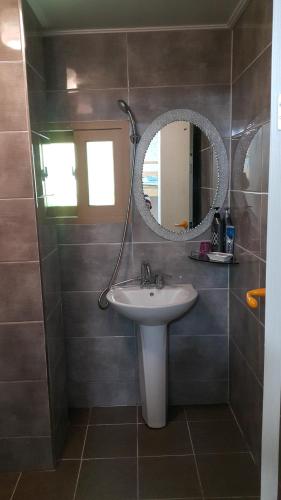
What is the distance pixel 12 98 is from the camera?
1.78 meters

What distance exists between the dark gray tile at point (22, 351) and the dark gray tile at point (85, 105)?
121 cm

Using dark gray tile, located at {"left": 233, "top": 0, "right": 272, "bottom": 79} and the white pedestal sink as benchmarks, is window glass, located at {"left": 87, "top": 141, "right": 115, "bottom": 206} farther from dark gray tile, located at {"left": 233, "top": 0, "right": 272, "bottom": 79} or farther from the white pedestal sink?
dark gray tile, located at {"left": 233, "top": 0, "right": 272, "bottom": 79}

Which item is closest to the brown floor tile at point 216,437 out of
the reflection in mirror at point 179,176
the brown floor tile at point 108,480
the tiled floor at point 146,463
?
the tiled floor at point 146,463

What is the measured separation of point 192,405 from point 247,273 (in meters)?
1.06

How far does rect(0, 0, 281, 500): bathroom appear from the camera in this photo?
1.87 metres

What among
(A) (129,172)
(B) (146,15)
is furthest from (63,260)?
(B) (146,15)

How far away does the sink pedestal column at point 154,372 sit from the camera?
2.26 meters

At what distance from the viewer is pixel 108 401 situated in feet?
8.43

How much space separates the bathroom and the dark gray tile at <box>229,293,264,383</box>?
0.02 m

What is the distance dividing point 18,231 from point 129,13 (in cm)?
126

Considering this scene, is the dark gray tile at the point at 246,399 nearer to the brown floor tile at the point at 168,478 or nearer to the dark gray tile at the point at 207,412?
the dark gray tile at the point at 207,412

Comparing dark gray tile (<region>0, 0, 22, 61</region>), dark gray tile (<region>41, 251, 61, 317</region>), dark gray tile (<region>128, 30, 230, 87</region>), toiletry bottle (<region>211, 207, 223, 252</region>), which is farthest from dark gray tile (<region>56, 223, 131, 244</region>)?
dark gray tile (<region>0, 0, 22, 61</region>)

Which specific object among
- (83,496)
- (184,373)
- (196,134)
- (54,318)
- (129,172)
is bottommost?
(83,496)

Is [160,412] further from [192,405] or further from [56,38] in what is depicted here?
[56,38]
